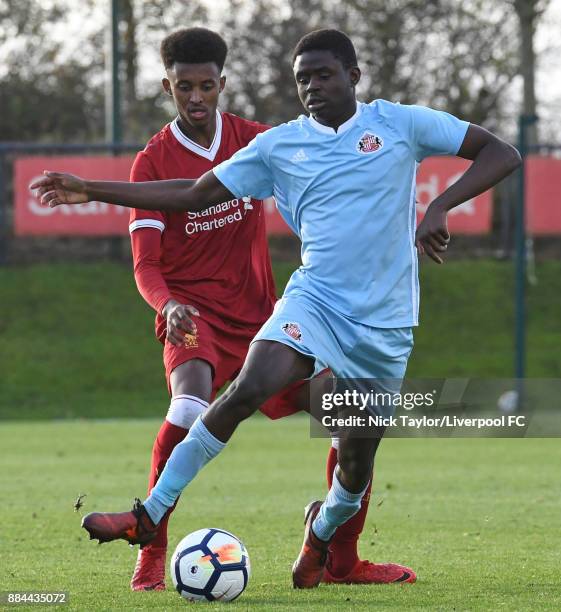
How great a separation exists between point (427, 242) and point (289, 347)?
72 centimetres

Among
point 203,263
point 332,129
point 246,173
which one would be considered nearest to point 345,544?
point 203,263

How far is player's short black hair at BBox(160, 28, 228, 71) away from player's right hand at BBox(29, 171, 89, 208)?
42.8 inches

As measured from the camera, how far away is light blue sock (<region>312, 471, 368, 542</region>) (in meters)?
6.43

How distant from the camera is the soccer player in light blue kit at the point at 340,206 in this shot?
595 cm

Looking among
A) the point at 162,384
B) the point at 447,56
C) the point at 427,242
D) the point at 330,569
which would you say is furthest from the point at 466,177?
the point at 447,56

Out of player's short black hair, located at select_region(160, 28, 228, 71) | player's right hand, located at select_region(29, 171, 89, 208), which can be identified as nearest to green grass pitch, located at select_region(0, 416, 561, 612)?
player's right hand, located at select_region(29, 171, 89, 208)

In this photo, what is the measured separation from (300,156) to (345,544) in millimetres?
1918

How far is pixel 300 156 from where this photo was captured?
20.2 ft

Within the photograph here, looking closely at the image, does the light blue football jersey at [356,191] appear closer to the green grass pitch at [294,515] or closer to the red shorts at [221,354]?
→ the red shorts at [221,354]

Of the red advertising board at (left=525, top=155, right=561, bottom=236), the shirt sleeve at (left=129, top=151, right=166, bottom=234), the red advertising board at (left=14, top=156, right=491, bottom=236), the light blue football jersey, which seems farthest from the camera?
the red advertising board at (left=14, top=156, right=491, bottom=236)

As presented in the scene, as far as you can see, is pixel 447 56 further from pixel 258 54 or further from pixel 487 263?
pixel 487 263

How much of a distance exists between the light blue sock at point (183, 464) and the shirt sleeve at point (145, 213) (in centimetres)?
137

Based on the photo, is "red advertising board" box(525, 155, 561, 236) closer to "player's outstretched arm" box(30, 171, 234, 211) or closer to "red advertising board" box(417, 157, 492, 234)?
"red advertising board" box(417, 157, 492, 234)

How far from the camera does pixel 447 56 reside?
30422 mm
